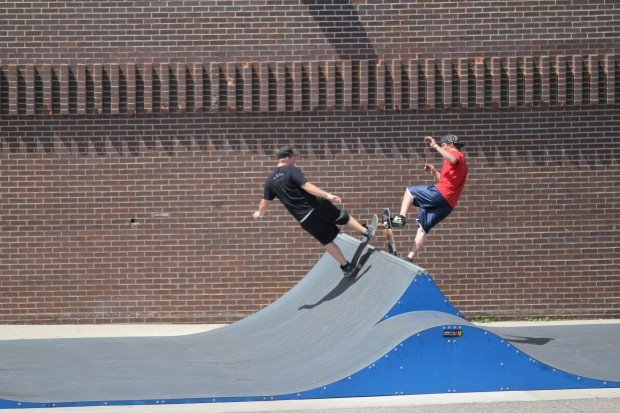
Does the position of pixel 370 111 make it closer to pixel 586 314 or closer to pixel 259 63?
pixel 259 63

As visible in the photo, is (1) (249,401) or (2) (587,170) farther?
(2) (587,170)

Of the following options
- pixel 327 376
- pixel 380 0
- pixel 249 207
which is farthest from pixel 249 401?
pixel 380 0

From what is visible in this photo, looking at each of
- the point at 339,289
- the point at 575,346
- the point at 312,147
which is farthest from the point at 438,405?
the point at 312,147

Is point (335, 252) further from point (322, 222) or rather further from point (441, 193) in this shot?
point (441, 193)

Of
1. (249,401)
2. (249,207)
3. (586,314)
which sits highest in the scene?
(249,207)

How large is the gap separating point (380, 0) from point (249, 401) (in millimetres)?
7475

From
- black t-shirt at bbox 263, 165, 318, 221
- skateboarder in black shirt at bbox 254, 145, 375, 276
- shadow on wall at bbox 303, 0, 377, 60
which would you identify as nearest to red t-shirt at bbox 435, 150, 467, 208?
skateboarder in black shirt at bbox 254, 145, 375, 276

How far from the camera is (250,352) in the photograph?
1139 centimetres

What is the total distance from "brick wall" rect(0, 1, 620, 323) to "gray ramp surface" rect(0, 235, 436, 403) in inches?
77.2

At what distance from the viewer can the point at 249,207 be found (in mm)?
14969

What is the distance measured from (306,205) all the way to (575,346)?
308 centimetres

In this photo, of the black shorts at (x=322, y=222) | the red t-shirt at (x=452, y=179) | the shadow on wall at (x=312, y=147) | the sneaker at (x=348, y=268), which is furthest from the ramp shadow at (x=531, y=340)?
the shadow on wall at (x=312, y=147)

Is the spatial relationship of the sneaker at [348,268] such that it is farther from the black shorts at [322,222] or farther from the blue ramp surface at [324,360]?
the black shorts at [322,222]

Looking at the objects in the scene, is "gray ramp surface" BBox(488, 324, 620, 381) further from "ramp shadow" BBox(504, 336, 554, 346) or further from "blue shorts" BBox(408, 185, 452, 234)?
"blue shorts" BBox(408, 185, 452, 234)
